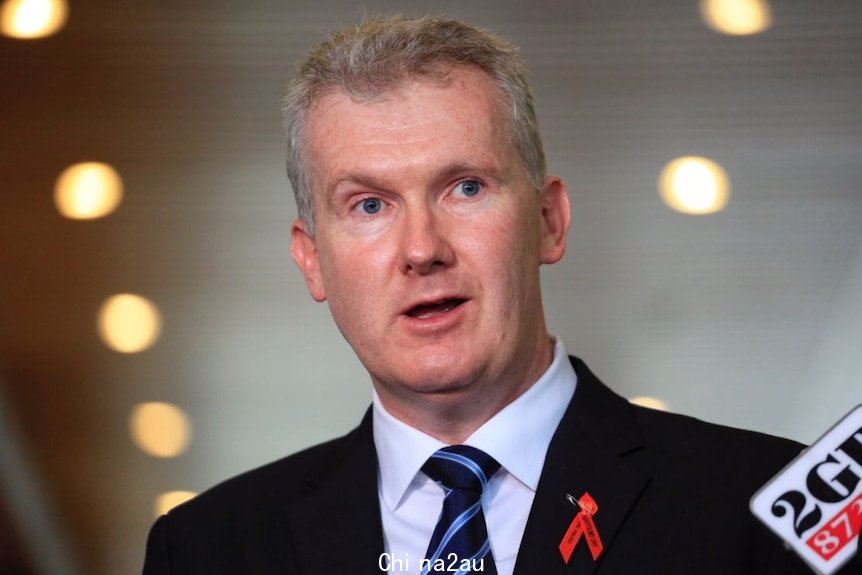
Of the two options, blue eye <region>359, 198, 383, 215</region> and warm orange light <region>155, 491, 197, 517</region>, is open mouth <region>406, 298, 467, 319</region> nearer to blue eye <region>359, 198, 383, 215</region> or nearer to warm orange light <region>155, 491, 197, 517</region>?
blue eye <region>359, 198, 383, 215</region>

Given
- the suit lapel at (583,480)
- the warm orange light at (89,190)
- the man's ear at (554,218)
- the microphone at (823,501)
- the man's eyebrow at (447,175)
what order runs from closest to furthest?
1. the microphone at (823,501)
2. the suit lapel at (583,480)
3. the man's eyebrow at (447,175)
4. the man's ear at (554,218)
5. the warm orange light at (89,190)

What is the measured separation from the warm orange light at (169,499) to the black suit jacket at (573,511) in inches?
26.7

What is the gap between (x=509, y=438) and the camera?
1879 millimetres

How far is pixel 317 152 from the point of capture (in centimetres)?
194

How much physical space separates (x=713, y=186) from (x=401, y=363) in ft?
3.53

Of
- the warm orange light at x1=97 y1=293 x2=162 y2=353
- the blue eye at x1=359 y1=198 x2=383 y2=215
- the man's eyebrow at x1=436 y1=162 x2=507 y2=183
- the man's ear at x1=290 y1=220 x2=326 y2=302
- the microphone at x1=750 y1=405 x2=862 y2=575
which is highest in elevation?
the man's eyebrow at x1=436 y1=162 x2=507 y2=183

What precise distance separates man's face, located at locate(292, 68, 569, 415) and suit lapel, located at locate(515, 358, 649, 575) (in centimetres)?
11

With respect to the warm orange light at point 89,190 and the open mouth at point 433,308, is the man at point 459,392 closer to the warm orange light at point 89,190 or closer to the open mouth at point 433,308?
the open mouth at point 433,308

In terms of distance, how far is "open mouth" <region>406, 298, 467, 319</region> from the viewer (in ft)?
5.93

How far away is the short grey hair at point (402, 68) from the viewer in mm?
1882

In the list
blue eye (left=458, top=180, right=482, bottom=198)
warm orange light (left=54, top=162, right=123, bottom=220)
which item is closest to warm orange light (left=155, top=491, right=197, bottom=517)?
warm orange light (left=54, top=162, right=123, bottom=220)

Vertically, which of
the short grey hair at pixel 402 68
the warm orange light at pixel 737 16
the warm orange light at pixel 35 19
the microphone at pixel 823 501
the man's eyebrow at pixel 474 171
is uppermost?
the warm orange light at pixel 35 19

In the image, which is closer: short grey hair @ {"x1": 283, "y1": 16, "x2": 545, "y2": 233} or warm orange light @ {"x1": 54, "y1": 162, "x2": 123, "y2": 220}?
short grey hair @ {"x1": 283, "y1": 16, "x2": 545, "y2": 233}

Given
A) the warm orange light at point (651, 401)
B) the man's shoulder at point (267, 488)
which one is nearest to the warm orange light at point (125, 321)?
the man's shoulder at point (267, 488)
